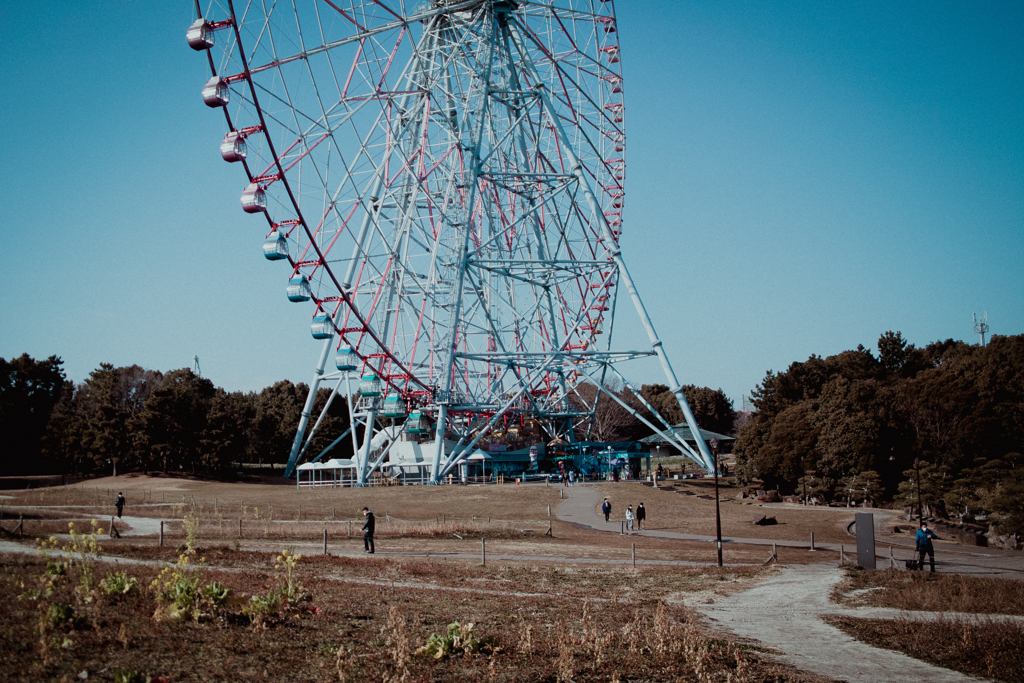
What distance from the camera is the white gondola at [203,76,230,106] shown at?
30.2m

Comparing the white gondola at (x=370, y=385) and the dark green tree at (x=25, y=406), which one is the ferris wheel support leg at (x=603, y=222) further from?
the dark green tree at (x=25, y=406)

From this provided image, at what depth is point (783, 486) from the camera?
66.9 meters

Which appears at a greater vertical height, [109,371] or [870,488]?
[109,371]

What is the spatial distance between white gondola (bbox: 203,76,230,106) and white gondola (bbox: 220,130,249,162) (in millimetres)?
1445

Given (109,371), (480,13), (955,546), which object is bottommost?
(955,546)

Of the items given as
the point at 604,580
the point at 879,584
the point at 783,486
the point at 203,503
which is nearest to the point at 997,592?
the point at 879,584

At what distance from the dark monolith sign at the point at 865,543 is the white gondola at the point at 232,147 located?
88.1ft

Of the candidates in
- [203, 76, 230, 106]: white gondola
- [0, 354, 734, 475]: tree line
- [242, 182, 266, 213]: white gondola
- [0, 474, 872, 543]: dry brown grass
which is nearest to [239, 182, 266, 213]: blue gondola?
[242, 182, 266, 213]: white gondola

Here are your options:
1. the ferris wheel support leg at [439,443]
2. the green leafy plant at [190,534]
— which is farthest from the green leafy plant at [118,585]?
the ferris wheel support leg at [439,443]

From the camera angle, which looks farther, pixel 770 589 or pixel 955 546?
pixel 955 546

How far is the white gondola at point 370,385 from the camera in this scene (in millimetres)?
50156

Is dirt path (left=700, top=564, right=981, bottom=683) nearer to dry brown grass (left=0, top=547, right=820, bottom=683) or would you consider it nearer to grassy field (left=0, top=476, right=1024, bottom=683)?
grassy field (left=0, top=476, right=1024, bottom=683)

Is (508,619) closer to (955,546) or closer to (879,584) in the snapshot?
(879,584)

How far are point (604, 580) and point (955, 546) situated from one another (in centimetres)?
2173
